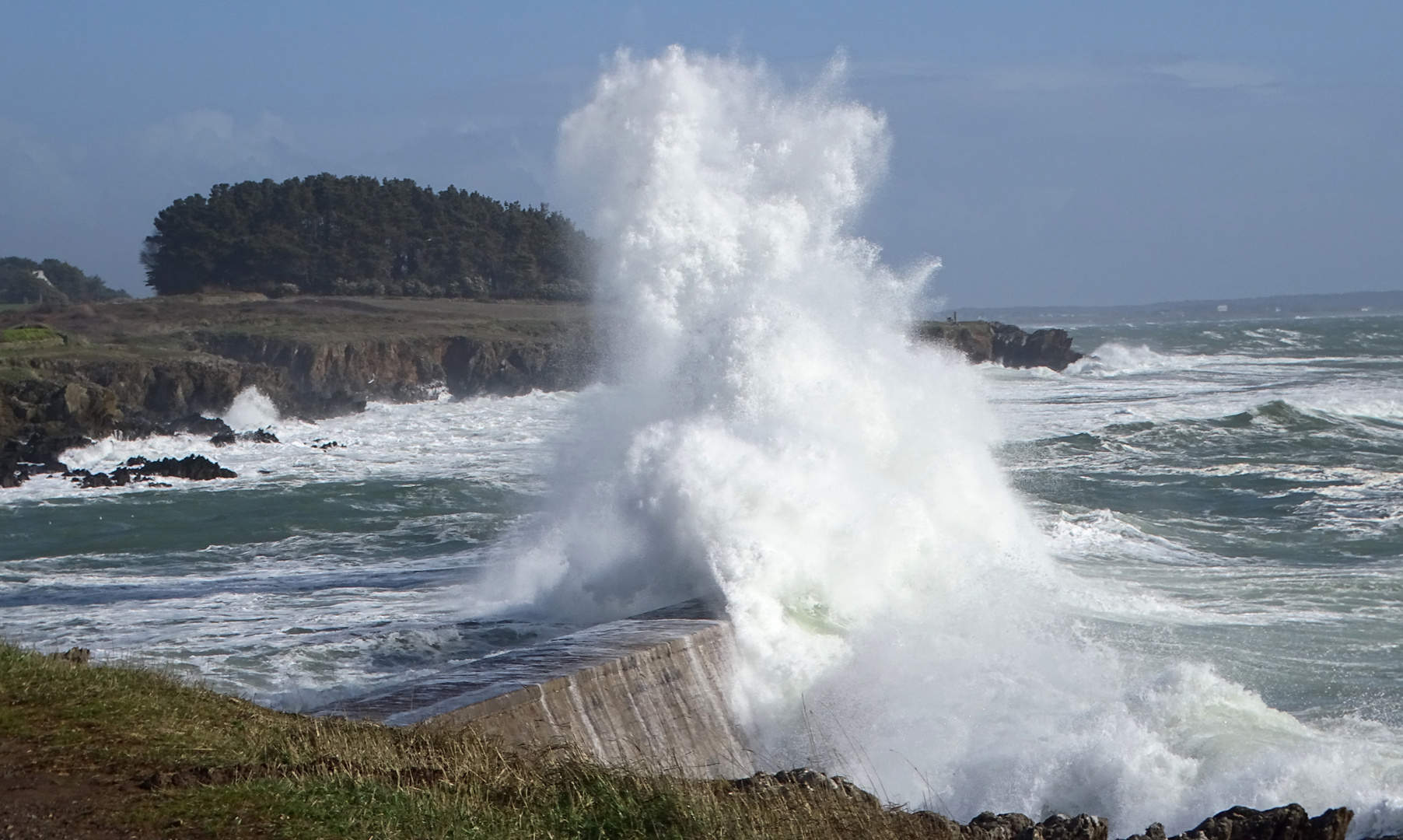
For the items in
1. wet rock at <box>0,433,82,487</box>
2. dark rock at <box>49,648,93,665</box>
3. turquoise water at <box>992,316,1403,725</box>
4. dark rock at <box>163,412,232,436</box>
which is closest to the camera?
dark rock at <box>49,648,93,665</box>

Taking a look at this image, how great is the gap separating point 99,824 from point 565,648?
5032 millimetres

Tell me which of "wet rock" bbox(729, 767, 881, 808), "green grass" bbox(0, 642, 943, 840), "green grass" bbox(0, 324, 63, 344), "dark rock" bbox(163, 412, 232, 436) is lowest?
"dark rock" bbox(163, 412, 232, 436)

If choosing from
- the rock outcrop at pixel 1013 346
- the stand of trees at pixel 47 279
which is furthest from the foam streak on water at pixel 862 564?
the stand of trees at pixel 47 279

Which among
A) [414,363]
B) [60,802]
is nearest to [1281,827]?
[60,802]

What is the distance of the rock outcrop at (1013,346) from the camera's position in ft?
210

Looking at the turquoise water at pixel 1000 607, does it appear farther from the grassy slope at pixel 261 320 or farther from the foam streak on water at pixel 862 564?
the grassy slope at pixel 261 320

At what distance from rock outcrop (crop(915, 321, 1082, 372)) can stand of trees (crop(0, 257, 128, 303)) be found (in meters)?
55.5

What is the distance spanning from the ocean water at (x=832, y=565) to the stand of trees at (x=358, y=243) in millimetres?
47581

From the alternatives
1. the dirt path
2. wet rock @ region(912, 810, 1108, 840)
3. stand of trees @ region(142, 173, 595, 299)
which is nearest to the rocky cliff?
stand of trees @ region(142, 173, 595, 299)

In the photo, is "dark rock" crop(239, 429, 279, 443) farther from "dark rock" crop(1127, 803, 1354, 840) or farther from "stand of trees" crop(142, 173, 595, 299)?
"stand of trees" crop(142, 173, 595, 299)

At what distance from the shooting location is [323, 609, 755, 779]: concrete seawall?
8.34m

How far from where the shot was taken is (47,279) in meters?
91.6

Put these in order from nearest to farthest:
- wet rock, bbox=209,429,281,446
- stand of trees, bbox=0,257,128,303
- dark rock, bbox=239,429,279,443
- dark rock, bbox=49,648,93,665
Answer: dark rock, bbox=49,648,93,665, wet rock, bbox=209,429,281,446, dark rock, bbox=239,429,279,443, stand of trees, bbox=0,257,128,303

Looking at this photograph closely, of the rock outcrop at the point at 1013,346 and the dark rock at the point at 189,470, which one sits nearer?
the dark rock at the point at 189,470
